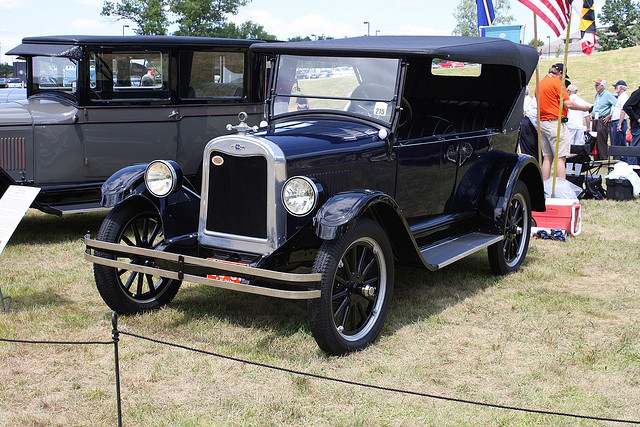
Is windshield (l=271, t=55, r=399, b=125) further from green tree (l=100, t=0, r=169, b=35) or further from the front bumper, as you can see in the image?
green tree (l=100, t=0, r=169, b=35)

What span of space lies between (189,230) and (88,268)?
5.84 feet

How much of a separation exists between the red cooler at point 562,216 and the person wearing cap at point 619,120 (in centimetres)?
691

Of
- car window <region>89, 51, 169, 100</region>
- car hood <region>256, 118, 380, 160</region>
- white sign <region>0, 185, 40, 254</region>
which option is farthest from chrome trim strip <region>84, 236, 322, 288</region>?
car window <region>89, 51, 169, 100</region>

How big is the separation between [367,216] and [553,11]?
4578mm

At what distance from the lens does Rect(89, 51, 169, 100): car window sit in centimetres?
729

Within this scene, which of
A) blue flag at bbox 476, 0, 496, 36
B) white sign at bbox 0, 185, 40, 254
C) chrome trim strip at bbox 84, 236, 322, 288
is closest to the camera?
chrome trim strip at bbox 84, 236, 322, 288

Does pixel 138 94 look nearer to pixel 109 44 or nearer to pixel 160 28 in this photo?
pixel 109 44

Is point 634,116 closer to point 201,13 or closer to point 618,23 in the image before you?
point 201,13

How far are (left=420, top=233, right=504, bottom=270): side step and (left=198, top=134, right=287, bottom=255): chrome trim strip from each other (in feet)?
3.72

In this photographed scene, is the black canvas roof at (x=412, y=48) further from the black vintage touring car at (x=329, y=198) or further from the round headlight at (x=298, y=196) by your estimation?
the round headlight at (x=298, y=196)

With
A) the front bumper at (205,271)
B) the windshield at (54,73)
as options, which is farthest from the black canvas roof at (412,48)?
the windshield at (54,73)

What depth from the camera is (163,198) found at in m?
4.59

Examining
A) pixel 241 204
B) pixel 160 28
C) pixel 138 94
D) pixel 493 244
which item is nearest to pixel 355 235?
pixel 241 204

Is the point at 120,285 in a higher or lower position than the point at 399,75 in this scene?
lower
